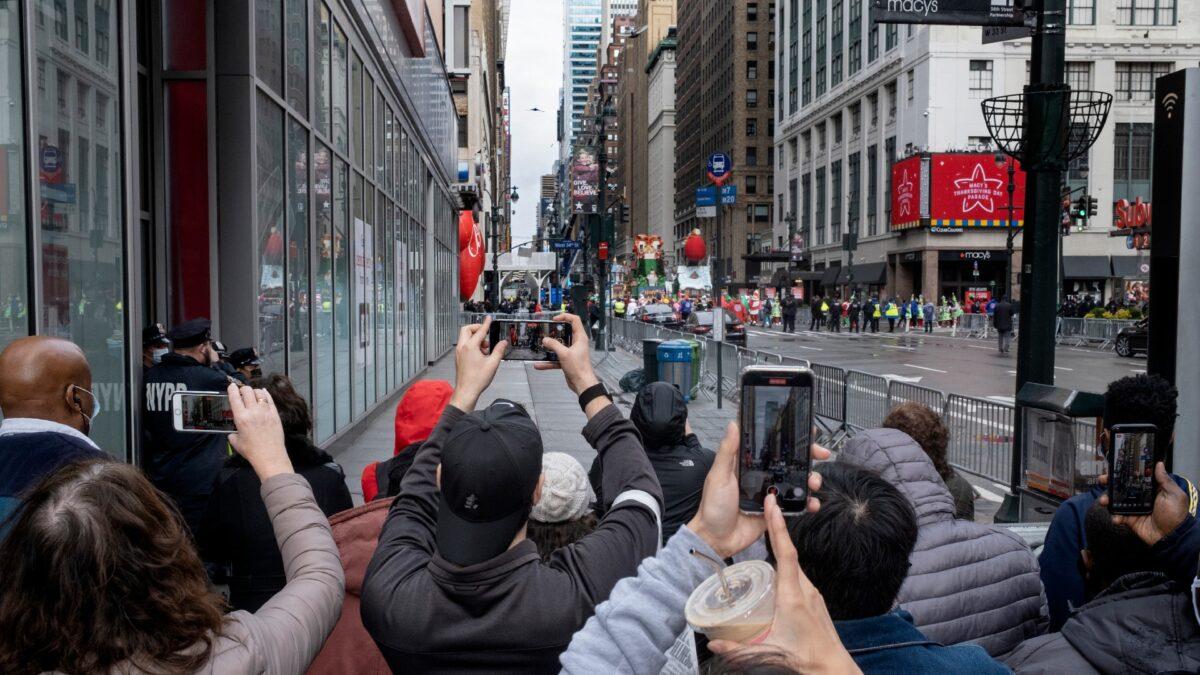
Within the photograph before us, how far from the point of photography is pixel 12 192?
16.4 feet

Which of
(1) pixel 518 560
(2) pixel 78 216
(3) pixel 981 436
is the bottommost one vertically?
(3) pixel 981 436

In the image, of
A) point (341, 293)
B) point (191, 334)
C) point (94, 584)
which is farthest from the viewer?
point (341, 293)

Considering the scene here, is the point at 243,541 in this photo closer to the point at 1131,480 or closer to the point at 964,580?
the point at 964,580

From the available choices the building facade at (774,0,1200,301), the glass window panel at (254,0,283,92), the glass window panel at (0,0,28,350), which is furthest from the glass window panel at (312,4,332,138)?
the building facade at (774,0,1200,301)

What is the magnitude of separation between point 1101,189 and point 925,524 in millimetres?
66572

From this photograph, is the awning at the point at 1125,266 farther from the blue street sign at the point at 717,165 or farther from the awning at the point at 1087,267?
the blue street sign at the point at 717,165

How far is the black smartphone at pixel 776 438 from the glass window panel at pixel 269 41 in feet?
24.4

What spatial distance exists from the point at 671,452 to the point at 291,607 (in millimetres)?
3271

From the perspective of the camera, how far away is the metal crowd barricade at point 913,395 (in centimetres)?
1100

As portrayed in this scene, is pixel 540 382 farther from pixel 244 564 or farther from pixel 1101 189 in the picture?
pixel 1101 189

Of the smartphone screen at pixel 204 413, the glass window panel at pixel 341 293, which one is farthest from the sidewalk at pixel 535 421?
the smartphone screen at pixel 204 413

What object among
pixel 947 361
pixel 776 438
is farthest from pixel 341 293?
pixel 947 361

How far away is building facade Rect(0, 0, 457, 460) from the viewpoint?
5387 mm

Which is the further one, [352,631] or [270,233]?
[270,233]
